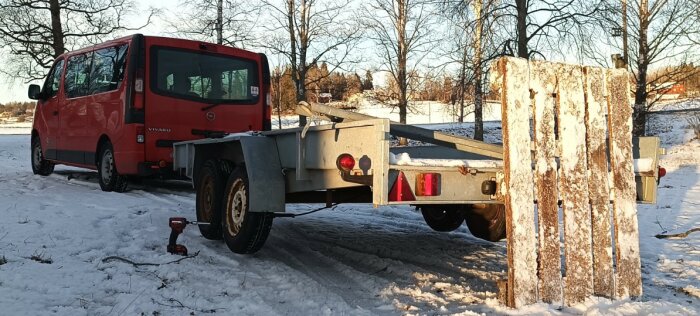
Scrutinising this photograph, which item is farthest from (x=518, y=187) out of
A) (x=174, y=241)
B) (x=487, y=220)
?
(x=174, y=241)

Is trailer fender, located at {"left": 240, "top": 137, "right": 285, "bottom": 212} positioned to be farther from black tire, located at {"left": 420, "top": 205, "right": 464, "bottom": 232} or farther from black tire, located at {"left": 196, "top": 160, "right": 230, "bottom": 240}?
black tire, located at {"left": 420, "top": 205, "right": 464, "bottom": 232}

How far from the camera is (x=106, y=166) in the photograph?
377 inches

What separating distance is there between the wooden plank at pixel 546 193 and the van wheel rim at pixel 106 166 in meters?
7.43

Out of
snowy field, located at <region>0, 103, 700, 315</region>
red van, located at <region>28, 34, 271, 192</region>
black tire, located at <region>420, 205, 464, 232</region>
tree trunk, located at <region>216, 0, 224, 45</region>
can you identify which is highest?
tree trunk, located at <region>216, 0, 224, 45</region>

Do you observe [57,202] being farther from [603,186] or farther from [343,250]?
[603,186]

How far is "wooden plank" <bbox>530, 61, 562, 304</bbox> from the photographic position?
3.93 metres

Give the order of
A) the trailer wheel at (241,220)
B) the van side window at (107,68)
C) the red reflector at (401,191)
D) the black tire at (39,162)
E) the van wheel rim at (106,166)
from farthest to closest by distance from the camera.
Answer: the black tire at (39,162) < the van wheel rim at (106,166) < the van side window at (107,68) < the trailer wheel at (241,220) < the red reflector at (401,191)

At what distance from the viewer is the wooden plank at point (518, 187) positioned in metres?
3.84

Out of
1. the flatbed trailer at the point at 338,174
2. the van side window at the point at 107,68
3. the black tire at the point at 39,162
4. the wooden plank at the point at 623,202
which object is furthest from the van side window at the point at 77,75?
the wooden plank at the point at 623,202

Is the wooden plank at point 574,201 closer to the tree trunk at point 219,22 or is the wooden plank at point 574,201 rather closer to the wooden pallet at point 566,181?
the wooden pallet at point 566,181

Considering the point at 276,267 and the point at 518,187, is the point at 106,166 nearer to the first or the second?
the point at 276,267

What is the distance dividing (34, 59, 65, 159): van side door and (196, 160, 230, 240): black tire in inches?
239

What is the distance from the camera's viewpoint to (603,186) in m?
4.12

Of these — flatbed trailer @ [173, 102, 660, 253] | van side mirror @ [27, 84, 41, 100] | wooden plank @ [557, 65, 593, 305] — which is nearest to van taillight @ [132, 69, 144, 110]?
flatbed trailer @ [173, 102, 660, 253]
